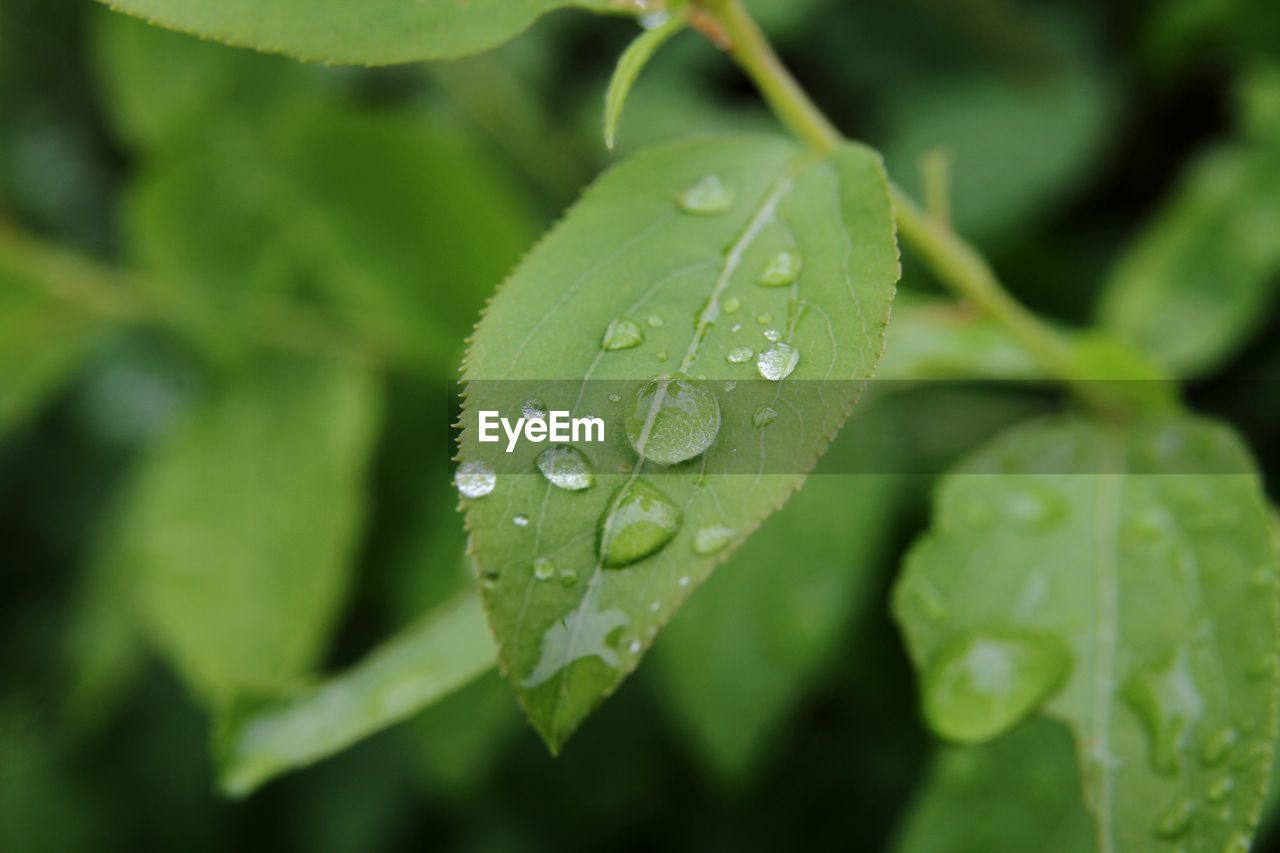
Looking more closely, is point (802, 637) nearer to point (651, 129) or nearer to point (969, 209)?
point (969, 209)

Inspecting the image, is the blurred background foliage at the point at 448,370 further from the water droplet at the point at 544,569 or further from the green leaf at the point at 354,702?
the water droplet at the point at 544,569

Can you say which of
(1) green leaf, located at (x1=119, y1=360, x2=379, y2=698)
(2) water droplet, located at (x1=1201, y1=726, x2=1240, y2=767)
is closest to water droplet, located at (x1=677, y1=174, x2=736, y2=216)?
(2) water droplet, located at (x1=1201, y1=726, x2=1240, y2=767)

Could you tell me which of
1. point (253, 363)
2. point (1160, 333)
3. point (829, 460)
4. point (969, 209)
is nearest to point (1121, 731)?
point (829, 460)

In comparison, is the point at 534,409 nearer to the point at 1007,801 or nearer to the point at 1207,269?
the point at 1007,801

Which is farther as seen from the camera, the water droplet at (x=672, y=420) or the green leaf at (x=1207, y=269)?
the green leaf at (x=1207, y=269)

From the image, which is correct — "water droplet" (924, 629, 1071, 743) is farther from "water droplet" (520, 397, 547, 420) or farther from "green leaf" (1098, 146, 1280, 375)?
"green leaf" (1098, 146, 1280, 375)

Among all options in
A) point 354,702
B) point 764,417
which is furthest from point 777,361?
point 354,702

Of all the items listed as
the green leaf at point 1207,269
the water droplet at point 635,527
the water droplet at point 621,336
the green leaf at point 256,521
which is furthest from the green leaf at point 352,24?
the green leaf at point 1207,269
